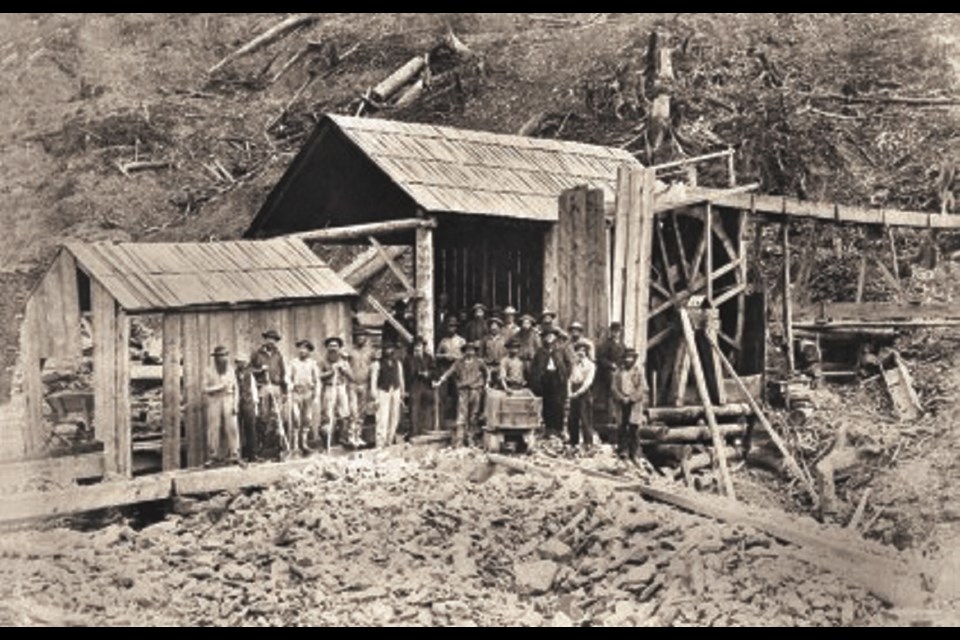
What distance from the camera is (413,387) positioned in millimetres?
15242

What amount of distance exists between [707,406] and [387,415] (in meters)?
3.83

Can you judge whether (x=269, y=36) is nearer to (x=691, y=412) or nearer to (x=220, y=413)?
(x=691, y=412)

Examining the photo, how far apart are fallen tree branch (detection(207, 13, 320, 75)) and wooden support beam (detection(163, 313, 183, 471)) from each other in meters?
16.2

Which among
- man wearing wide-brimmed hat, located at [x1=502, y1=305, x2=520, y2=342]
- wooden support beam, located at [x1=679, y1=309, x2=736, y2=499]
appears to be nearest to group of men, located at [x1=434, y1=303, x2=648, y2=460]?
man wearing wide-brimmed hat, located at [x1=502, y1=305, x2=520, y2=342]

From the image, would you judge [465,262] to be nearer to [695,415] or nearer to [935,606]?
[695,415]

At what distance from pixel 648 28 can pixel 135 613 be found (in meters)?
20.8

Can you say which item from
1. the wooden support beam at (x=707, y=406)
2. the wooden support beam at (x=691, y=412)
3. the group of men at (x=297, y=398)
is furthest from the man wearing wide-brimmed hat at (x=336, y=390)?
the wooden support beam at (x=707, y=406)

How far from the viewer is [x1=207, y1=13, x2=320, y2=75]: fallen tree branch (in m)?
28.4

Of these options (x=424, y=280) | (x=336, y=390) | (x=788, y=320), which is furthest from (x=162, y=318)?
(x=788, y=320)

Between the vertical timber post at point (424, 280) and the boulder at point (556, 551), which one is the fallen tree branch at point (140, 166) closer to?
the vertical timber post at point (424, 280)

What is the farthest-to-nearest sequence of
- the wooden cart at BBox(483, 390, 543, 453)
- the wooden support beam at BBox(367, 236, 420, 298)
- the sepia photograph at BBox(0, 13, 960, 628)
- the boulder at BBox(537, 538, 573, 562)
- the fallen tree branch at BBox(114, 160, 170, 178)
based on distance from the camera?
1. the fallen tree branch at BBox(114, 160, 170, 178)
2. the wooden support beam at BBox(367, 236, 420, 298)
3. the wooden cart at BBox(483, 390, 543, 453)
4. the boulder at BBox(537, 538, 573, 562)
5. the sepia photograph at BBox(0, 13, 960, 628)

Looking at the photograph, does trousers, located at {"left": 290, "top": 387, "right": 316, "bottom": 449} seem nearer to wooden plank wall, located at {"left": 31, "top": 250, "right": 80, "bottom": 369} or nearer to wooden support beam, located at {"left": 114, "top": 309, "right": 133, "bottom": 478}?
wooden support beam, located at {"left": 114, "top": 309, "right": 133, "bottom": 478}
